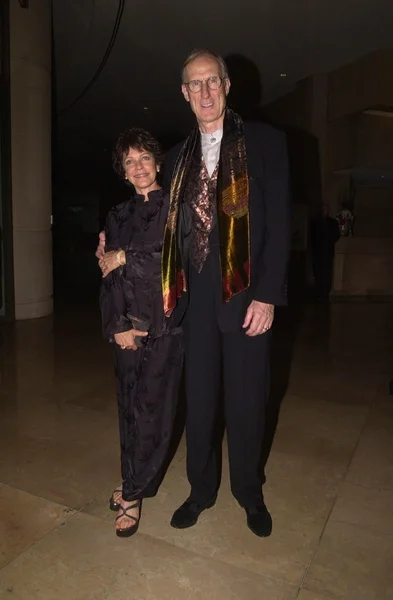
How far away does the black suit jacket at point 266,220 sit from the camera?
→ 1727 mm

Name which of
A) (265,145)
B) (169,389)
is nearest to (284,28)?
(265,145)

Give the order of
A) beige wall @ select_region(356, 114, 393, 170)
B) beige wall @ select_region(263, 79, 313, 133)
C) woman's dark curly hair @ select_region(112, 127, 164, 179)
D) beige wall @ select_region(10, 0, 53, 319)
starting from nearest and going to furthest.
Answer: woman's dark curly hair @ select_region(112, 127, 164, 179) → beige wall @ select_region(10, 0, 53, 319) → beige wall @ select_region(356, 114, 393, 170) → beige wall @ select_region(263, 79, 313, 133)

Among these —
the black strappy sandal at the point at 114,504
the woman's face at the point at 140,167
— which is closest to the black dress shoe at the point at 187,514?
the black strappy sandal at the point at 114,504

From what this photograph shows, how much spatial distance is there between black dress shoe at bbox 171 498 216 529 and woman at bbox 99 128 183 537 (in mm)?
163

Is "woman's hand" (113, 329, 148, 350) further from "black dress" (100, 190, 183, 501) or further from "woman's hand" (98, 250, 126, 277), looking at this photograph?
"woman's hand" (98, 250, 126, 277)

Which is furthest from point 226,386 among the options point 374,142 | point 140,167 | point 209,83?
point 374,142

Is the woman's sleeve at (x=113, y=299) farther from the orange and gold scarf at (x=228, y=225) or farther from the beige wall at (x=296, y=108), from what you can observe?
the beige wall at (x=296, y=108)

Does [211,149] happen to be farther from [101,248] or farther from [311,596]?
[311,596]

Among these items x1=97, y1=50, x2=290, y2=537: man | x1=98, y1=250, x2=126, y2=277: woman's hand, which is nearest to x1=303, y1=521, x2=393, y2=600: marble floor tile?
x1=97, y1=50, x2=290, y2=537: man

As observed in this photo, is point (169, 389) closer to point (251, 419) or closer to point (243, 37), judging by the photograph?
point (251, 419)

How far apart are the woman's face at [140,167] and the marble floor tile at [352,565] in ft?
4.86

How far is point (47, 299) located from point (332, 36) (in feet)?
18.7

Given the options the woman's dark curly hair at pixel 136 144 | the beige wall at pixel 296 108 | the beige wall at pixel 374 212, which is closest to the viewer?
the woman's dark curly hair at pixel 136 144

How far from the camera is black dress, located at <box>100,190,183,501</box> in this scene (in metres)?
1.78
